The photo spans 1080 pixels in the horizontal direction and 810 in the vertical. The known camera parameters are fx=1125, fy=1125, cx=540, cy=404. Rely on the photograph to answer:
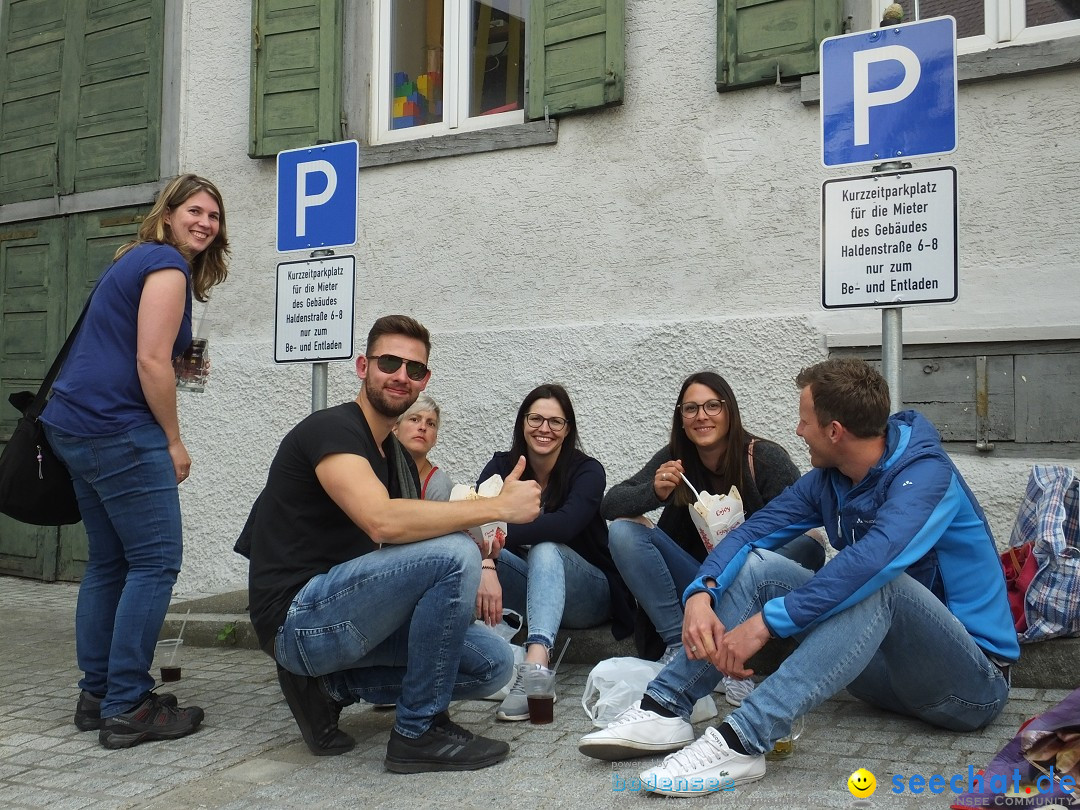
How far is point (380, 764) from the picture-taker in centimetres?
341

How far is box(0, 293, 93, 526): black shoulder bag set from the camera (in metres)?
3.81

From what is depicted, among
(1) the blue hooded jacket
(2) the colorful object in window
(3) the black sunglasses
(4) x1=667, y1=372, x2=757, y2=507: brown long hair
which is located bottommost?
(1) the blue hooded jacket

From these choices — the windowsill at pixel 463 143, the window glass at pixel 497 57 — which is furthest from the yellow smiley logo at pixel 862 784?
the window glass at pixel 497 57

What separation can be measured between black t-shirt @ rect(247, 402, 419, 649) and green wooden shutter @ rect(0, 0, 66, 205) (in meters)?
5.50

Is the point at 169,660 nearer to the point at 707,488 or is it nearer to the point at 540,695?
the point at 540,695

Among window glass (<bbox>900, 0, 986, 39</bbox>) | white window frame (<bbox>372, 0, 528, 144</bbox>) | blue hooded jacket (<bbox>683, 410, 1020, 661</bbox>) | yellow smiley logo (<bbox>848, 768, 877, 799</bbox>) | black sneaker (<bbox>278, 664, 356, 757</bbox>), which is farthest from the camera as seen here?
white window frame (<bbox>372, 0, 528, 144</bbox>)

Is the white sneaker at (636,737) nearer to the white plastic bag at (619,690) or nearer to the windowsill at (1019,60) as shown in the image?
the white plastic bag at (619,690)

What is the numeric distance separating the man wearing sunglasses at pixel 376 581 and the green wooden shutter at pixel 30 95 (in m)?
5.51

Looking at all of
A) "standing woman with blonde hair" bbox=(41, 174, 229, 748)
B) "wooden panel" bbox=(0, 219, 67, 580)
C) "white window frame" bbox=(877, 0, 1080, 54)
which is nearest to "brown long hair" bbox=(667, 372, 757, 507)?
"standing woman with blonde hair" bbox=(41, 174, 229, 748)

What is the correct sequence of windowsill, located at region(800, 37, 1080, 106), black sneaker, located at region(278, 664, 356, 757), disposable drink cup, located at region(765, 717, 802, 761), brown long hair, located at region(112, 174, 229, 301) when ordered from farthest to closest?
windowsill, located at region(800, 37, 1080, 106) → brown long hair, located at region(112, 174, 229, 301) → black sneaker, located at region(278, 664, 356, 757) → disposable drink cup, located at region(765, 717, 802, 761)

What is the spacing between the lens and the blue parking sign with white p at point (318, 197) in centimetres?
469

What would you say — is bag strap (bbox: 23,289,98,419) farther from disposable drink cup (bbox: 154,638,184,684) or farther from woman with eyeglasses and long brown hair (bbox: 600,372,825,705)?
woman with eyeglasses and long brown hair (bbox: 600,372,825,705)

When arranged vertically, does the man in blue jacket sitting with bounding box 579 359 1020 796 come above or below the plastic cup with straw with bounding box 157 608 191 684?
above

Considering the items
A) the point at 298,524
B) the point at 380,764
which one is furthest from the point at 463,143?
the point at 380,764
